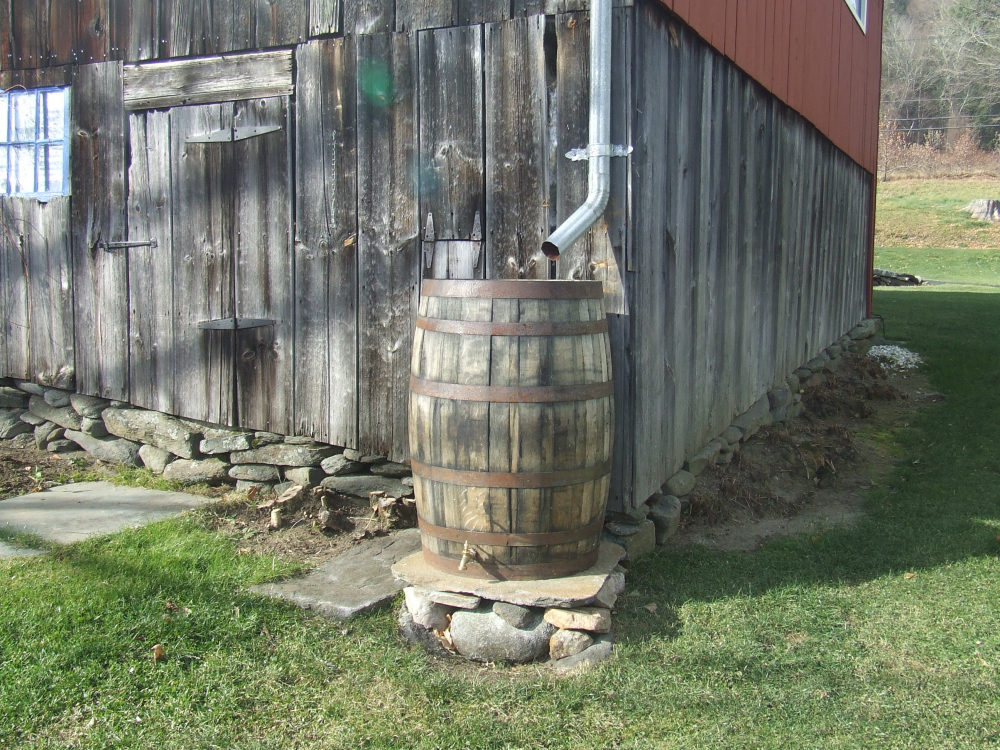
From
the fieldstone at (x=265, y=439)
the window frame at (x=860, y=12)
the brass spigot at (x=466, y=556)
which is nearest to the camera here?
the brass spigot at (x=466, y=556)

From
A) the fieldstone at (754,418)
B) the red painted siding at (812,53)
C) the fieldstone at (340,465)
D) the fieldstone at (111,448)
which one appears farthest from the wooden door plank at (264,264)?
the fieldstone at (754,418)

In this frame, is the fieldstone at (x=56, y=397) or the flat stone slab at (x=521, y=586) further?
the fieldstone at (x=56, y=397)

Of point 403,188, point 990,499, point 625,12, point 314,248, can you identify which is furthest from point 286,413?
point 990,499

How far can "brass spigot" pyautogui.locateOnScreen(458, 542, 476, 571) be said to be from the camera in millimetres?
3592

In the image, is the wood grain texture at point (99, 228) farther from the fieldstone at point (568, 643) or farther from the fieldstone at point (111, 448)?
the fieldstone at point (568, 643)

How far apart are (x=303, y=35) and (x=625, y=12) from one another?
167 centimetres

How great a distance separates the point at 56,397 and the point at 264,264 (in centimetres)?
191

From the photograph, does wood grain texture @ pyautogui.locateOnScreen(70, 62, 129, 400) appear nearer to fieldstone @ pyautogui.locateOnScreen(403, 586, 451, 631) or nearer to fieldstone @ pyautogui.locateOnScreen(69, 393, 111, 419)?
fieldstone @ pyautogui.locateOnScreen(69, 393, 111, 419)

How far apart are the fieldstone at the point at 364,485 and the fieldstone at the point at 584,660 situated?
4.75 feet

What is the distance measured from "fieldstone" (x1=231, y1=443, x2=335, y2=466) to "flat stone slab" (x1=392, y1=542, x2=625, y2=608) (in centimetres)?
123

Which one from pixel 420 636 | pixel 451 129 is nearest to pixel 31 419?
pixel 451 129

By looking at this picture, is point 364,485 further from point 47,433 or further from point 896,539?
point 896,539

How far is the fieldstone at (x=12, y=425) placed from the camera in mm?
5898

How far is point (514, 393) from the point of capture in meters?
3.45
